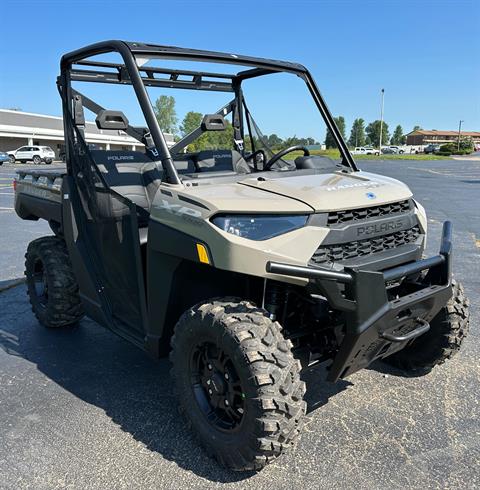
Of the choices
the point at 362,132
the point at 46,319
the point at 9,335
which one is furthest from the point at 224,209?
the point at 362,132

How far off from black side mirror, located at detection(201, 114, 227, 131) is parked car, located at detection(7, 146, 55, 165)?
3898 cm

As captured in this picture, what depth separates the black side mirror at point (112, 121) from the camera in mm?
2924

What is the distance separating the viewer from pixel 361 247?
2682mm

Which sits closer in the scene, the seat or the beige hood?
Answer: the beige hood

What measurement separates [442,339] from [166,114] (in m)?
2.41

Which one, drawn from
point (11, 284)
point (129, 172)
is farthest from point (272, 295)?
point (11, 284)

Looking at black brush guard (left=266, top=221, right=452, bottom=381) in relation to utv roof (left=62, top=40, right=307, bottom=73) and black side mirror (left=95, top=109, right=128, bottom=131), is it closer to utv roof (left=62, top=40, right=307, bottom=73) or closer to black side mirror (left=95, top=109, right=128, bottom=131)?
black side mirror (left=95, top=109, right=128, bottom=131)

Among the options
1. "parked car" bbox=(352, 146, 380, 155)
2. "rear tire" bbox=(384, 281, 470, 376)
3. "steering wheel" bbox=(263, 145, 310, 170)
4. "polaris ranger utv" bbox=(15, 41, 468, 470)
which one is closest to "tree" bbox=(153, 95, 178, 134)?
"polaris ranger utv" bbox=(15, 41, 468, 470)

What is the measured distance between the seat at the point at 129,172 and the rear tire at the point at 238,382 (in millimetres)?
1356

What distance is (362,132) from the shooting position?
372ft

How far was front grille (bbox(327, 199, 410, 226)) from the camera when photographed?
2.59 meters

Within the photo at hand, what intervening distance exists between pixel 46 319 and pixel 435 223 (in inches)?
315

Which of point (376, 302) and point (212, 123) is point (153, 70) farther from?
point (376, 302)

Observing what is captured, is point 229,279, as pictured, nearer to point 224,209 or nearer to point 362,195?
point 224,209
